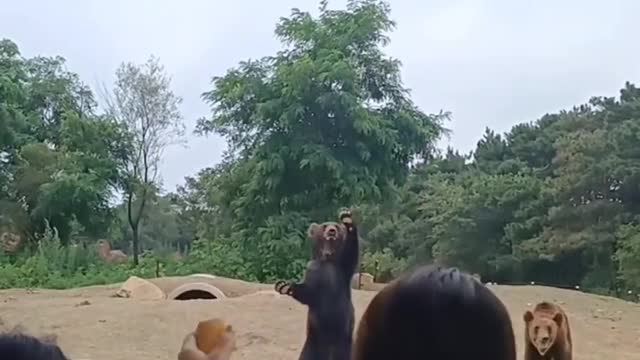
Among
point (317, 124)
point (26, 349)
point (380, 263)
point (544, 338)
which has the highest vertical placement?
point (317, 124)

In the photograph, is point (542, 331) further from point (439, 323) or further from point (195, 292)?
point (195, 292)

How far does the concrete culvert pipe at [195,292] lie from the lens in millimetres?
8711

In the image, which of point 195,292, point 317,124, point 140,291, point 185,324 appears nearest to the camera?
point 185,324

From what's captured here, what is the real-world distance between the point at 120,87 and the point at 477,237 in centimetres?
560

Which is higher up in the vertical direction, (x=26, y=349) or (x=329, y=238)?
(x=329, y=238)

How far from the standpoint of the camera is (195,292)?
29.3 ft

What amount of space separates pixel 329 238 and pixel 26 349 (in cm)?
249

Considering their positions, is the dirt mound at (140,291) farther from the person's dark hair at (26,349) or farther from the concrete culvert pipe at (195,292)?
the person's dark hair at (26,349)

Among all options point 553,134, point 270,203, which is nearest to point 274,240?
point 270,203

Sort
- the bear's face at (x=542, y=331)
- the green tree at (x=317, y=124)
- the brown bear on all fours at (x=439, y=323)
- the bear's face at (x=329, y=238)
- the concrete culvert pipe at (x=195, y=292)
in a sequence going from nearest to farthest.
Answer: the brown bear on all fours at (x=439, y=323)
the bear's face at (x=542, y=331)
the bear's face at (x=329, y=238)
the concrete culvert pipe at (x=195, y=292)
the green tree at (x=317, y=124)

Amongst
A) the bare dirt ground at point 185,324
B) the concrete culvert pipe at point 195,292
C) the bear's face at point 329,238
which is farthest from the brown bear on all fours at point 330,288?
the concrete culvert pipe at point 195,292

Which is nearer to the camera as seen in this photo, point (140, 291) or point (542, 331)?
point (542, 331)

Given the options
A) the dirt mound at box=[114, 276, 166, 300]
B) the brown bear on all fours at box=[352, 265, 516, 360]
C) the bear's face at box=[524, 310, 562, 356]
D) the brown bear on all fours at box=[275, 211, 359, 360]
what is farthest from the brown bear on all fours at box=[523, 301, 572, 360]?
the dirt mound at box=[114, 276, 166, 300]

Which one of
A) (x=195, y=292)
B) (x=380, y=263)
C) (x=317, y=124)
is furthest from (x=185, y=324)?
(x=380, y=263)
